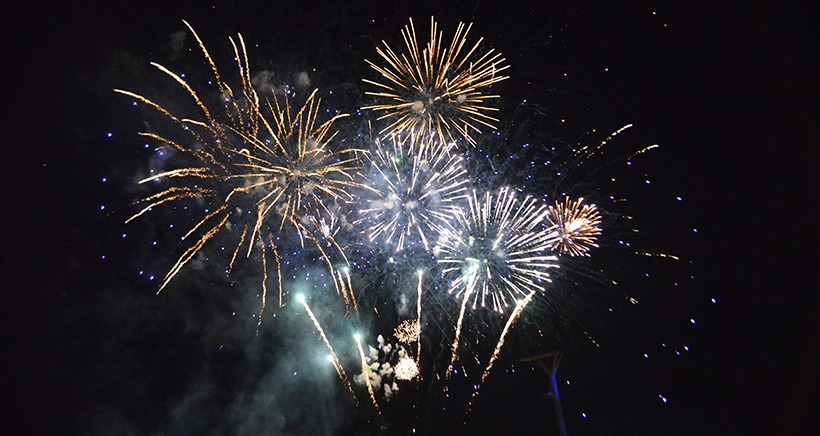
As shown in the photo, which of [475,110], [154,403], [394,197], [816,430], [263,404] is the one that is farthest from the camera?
[263,404]

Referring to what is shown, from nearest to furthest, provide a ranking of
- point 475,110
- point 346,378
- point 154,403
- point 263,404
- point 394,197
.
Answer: point 475,110, point 394,197, point 154,403, point 263,404, point 346,378

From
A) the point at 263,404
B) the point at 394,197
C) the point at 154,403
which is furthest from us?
Result: the point at 263,404

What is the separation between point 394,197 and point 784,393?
36.4 feet

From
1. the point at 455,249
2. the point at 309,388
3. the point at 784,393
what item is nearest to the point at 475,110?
the point at 455,249

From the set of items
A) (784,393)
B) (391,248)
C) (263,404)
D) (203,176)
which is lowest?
(784,393)

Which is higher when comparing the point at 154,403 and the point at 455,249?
the point at 455,249

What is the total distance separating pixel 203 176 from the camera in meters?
9.90

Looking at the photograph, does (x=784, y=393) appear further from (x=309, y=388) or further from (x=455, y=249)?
(x=309, y=388)

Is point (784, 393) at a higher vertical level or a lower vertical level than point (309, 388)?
lower

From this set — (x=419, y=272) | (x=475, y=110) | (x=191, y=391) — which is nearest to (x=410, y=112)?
(x=475, y=110)

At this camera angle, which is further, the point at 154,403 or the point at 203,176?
the point at 154,403

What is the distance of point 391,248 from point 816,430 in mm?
7934

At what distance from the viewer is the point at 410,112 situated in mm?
9680

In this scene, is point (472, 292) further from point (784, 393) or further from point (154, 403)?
point (154, 403)
